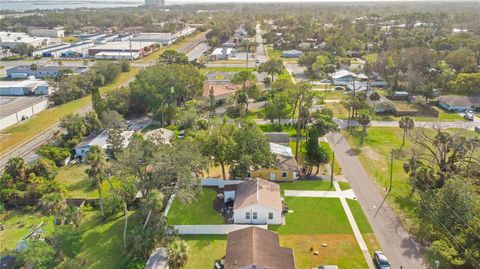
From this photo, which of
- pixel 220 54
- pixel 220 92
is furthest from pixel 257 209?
pixel 220 54

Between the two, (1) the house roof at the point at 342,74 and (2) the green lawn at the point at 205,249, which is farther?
(1) the house roof at the point at 342,74

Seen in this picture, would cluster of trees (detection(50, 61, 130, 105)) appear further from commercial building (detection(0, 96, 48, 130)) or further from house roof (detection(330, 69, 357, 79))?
house roof (detection(330, 69, 357, 79))

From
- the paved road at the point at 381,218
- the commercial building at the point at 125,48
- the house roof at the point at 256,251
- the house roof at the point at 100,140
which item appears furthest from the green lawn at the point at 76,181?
the commercial building at the point at 125,48

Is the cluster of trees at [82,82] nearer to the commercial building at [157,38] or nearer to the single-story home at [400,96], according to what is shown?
the single-story home at [400,96]

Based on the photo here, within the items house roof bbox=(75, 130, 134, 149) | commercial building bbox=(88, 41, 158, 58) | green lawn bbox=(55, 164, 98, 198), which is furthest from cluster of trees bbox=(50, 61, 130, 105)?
commercial building bbox=(88, 41, 158, 58)

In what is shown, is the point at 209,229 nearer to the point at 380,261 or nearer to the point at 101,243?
the point at 101,243

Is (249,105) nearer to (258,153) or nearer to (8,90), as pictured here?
(258,153)
